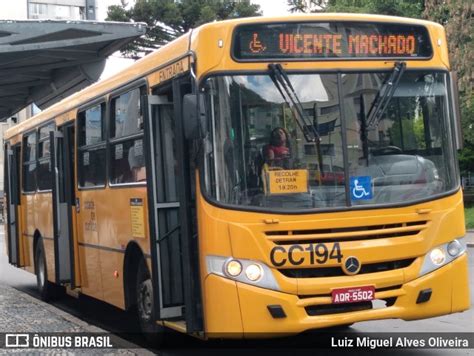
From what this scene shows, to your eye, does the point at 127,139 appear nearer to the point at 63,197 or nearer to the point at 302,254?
the point at 302,254

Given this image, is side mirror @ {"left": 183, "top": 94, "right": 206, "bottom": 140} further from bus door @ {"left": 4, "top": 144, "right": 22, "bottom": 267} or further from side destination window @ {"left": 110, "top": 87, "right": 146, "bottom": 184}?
bus door @ {"left": 4, "top": 144, "right": 22, "bottom": 267}

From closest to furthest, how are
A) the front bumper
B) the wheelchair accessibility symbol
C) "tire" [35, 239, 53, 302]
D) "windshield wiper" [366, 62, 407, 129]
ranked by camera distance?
the front bumper → the wheelchair accessibility symbol → "windshield wiper" [366, 62, 407, 129] → "tire" [35, 239, 53, 302]

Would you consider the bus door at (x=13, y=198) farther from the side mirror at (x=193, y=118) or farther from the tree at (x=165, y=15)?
the tree at (x=165, y=15)

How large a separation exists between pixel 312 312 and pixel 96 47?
15473 millimetres

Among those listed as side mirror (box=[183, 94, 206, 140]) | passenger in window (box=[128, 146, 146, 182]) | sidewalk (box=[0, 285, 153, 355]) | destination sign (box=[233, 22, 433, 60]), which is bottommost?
sidewalk (box=[0, 285, 153, 355])

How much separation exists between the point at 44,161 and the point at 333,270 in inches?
277

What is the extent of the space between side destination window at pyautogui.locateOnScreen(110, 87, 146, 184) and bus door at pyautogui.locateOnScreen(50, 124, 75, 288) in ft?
6.94

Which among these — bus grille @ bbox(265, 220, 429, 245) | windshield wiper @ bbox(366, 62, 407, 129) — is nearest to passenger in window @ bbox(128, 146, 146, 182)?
bus grille @ bbox(265, 220, 429, 245)

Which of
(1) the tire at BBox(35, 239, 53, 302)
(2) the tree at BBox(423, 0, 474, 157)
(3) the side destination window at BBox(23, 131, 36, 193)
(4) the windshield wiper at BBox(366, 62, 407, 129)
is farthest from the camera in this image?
(2) the tree at BBox(423, 0, 474, 157)

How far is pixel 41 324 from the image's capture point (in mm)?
9641

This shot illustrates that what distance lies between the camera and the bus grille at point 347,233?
22.2 feet

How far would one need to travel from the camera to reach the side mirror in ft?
22.0

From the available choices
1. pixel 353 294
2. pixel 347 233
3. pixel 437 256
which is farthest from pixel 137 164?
pixel 437 256

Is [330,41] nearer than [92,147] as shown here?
Yes
